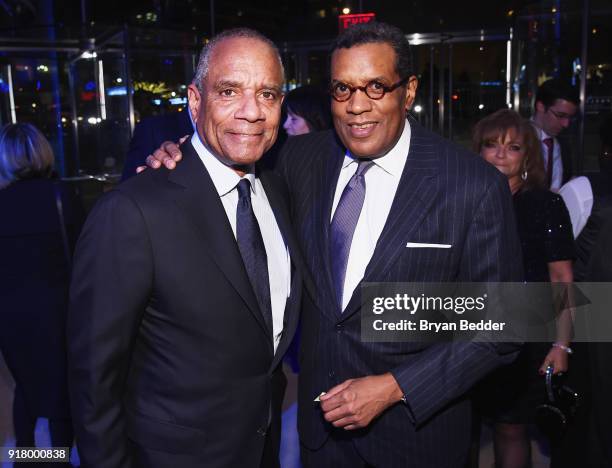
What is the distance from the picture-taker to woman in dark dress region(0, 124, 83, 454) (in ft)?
8.96

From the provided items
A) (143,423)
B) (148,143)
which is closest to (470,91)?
(148,143)

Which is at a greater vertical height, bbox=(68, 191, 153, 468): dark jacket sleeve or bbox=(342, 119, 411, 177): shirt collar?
bbox=(342, 119, 411, 177): shirt collar

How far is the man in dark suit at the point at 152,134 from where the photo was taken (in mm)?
2678

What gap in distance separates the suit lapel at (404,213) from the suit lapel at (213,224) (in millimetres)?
346

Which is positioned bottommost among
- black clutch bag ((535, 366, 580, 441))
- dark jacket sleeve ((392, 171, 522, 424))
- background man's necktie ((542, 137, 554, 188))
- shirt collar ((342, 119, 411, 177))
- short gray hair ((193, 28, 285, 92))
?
black clutch bag ((535, 366, 580, 441))

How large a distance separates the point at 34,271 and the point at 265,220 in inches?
64.3

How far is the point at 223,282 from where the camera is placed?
1.40 metres

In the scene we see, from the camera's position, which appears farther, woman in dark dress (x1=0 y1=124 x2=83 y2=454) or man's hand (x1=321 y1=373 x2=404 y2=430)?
woman in dark dress (x1=0 y1=124 x2=83 y2=454)

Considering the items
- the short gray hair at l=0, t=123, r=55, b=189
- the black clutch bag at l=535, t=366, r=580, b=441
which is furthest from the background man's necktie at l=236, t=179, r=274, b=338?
the short gray hair at l=0, t=123, r=55, b=189

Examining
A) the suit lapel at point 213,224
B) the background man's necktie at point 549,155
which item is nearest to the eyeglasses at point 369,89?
the suit lapel at point 213,224

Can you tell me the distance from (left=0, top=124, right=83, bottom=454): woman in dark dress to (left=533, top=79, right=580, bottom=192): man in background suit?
10.3 ft

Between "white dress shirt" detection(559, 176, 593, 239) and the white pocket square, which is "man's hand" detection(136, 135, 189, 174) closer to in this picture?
the white pocket square

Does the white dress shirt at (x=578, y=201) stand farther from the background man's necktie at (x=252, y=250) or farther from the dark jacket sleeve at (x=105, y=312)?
the dark jacket sleeve at (x=105, y=312)

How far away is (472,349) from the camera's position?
62.4 inches
